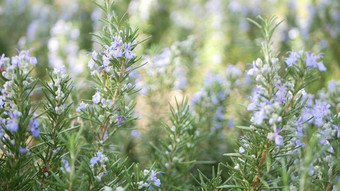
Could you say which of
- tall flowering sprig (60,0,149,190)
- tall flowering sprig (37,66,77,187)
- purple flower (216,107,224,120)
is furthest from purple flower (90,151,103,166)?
purple flower (216,107,224,120)

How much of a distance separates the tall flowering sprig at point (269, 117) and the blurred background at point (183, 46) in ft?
2.03

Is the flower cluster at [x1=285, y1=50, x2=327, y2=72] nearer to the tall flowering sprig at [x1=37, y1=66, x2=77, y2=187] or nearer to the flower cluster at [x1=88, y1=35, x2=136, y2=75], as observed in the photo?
the flower cluster at [x1=88, y1=35, x2=136, y2=75]

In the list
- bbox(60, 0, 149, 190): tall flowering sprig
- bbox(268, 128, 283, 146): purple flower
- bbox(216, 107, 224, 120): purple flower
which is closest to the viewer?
bbox(268, 128, 283, 146): purple flower

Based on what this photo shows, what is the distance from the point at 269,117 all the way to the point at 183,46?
1.48 m

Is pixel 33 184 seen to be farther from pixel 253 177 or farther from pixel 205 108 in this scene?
pixel 205 108

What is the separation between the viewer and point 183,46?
2.29 m

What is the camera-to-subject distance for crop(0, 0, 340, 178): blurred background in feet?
6.40

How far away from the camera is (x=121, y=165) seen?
1015 millimetres

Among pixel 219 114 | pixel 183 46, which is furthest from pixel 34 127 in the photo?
pixel 183 46

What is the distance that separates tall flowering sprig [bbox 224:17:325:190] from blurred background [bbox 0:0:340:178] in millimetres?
618

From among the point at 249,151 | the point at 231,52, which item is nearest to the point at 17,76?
the point at 249,151

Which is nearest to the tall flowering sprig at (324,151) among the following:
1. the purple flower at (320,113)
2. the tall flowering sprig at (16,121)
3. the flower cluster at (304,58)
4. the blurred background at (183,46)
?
the purple flower at (320,113)

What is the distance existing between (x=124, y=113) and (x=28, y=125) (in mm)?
284

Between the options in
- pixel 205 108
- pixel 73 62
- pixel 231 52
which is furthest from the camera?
pixel 231 52
